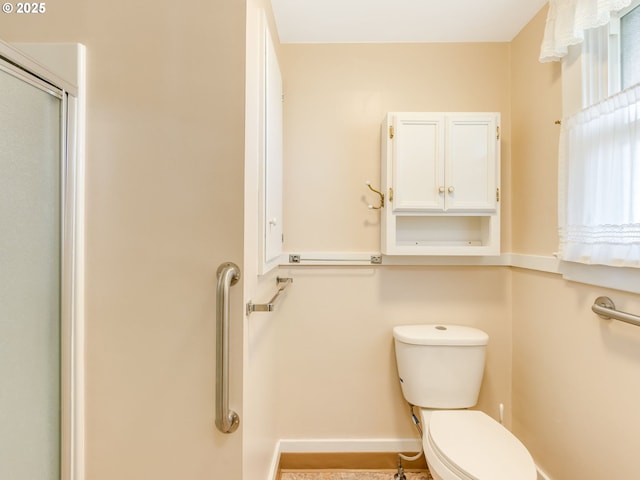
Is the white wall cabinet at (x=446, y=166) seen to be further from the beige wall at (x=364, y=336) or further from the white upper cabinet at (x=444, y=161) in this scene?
the beige wall at (x=364, y=336)

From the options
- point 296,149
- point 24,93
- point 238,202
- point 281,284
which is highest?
point 296,149

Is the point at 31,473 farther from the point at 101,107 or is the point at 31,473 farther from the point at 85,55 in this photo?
the point at 85,55

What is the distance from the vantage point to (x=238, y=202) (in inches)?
35.5

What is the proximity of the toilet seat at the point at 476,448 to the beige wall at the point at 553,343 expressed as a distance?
0.28m

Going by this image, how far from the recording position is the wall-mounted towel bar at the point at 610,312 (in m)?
0.98

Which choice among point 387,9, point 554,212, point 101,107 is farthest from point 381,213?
point 101,107

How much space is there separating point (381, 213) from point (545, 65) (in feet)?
3.19

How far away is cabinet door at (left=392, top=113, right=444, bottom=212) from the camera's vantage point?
4.97ft

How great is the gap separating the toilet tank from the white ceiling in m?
1.49

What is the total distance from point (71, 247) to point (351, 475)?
5.29 feet

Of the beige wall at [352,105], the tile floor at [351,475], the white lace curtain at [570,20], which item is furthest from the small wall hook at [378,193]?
the tile floor at [351,475]

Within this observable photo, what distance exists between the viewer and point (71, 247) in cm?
91

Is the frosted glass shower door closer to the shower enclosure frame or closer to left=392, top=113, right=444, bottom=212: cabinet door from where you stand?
the shower enclosure frame

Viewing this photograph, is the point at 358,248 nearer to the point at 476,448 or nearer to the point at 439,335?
the point at 439,335
